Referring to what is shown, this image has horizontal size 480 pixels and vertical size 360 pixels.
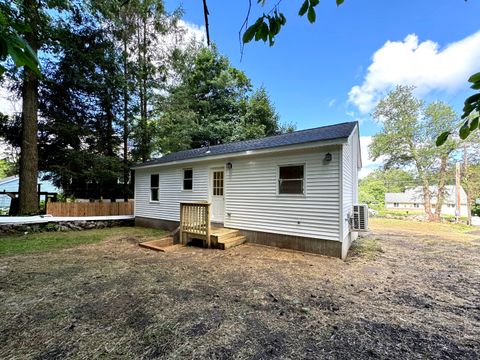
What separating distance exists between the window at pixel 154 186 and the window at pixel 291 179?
6091 mm

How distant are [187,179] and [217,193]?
5.38 ft

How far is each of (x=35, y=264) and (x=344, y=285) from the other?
20.9ft

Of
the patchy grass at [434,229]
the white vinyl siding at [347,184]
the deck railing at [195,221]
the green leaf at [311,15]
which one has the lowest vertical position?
the patchy grass at [434,229]

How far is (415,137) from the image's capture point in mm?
19609

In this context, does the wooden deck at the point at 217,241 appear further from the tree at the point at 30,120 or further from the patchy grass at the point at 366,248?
the tree at the point at 30,120

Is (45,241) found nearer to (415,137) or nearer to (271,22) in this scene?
(271,22)

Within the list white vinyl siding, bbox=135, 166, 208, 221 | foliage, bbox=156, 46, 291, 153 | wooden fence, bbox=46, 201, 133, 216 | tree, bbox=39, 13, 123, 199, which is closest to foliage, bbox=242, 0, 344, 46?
white vinyl siding, bbox=135, 166, 208, 221

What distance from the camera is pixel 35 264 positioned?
200 inches

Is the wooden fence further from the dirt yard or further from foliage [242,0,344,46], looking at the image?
foliage [242,0,344,46]

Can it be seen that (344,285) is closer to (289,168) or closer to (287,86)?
(289,168)

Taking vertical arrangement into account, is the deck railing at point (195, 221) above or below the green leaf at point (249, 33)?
below

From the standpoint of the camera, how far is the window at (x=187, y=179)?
9133mm

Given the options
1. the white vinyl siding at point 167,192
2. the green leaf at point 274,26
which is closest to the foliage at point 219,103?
the white vinyl siding at point 167,192

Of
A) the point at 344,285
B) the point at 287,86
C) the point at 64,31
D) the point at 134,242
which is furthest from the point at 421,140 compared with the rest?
the point at 64,31
